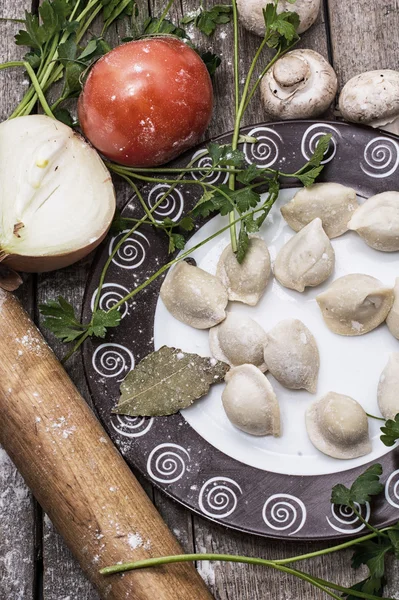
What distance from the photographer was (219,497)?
1007mm

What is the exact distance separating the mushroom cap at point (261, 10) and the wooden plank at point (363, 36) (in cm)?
5

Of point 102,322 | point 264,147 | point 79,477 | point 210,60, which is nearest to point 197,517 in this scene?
point 79,477

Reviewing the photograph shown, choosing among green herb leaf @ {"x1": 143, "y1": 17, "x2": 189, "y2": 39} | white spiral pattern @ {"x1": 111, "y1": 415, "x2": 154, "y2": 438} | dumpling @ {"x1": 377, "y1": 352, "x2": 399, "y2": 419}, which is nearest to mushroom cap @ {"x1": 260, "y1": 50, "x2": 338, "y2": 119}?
green herb leaf @ {"x1": 143, "y1": 17, "x2": 189, "y2": 39}

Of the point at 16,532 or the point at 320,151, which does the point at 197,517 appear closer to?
the point at 16,532

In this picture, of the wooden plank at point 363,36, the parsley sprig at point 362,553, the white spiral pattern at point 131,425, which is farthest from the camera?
the wooden plank at point 363,36

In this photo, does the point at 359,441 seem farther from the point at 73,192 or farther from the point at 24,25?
the point at 24,25

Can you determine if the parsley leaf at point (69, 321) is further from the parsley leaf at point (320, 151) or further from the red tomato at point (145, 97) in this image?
the parsley leaf at point (320, 151)

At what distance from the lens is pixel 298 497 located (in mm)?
998

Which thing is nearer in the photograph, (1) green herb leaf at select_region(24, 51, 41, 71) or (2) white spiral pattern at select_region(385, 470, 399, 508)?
(2) white spiral pattern at select_region(385, 470, 399, 508)

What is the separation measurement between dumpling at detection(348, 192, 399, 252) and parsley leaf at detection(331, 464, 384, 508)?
287mm

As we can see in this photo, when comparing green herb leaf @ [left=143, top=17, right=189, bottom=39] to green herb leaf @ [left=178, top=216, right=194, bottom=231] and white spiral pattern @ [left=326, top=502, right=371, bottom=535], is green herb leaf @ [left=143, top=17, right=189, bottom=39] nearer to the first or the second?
green herb leaf @ [left=178, top=216, right=194, bottom=231]

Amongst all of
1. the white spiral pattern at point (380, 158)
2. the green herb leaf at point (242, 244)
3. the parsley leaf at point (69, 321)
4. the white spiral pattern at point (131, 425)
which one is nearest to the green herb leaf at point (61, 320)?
the parsley leaf at point (69, 321)

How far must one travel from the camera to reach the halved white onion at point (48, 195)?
3.29ft

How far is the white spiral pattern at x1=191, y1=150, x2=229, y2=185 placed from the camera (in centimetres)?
107
